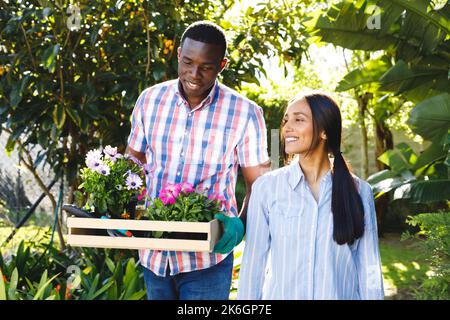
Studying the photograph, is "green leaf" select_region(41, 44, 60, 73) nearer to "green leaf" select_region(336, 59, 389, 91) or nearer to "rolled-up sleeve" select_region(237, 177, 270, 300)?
"rolled-up sleeve" select_region(237, 177, 270, 300)

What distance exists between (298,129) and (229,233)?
0.45m

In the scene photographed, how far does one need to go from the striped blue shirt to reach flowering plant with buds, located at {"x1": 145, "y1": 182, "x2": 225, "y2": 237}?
0.51ft

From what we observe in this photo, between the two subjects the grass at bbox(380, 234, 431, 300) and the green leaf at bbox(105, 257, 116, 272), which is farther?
the grass at bbox(380, 234, 431, 300)

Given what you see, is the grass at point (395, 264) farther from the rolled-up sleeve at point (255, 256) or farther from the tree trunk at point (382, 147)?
the rolled-up sleeve at point (255, 256)

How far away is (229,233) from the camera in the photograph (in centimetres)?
228

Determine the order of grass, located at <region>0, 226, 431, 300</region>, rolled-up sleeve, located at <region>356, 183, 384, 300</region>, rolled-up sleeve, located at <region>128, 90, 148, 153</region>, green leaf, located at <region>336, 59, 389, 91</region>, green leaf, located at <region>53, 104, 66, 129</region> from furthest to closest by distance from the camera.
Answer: green leaf, located at <region>336, 59, 389, 91</region>
grass, located at <region>0, 226, 431, 300</region>
green leaf, located at <region>53, 104, 66, 129</region>
rolled-up sleeve, located at <region>128, 90, 148, 153</region>
rolled-up sleeve, located at <region>356, 183, 384, 300</region>

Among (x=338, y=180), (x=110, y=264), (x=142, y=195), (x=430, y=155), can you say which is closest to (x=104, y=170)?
(x=142, y=195)

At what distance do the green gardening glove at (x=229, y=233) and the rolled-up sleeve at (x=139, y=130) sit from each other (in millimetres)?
611

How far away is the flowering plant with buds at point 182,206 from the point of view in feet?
7.64

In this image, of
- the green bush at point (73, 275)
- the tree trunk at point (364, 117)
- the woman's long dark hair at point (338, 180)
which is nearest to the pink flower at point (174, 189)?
the woman's long dark hair at point (338, 180)

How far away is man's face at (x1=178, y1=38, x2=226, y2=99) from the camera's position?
2518 mm

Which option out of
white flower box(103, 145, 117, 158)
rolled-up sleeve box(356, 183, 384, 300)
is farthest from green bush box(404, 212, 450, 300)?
white flower box(103, 145, 117, 158)
